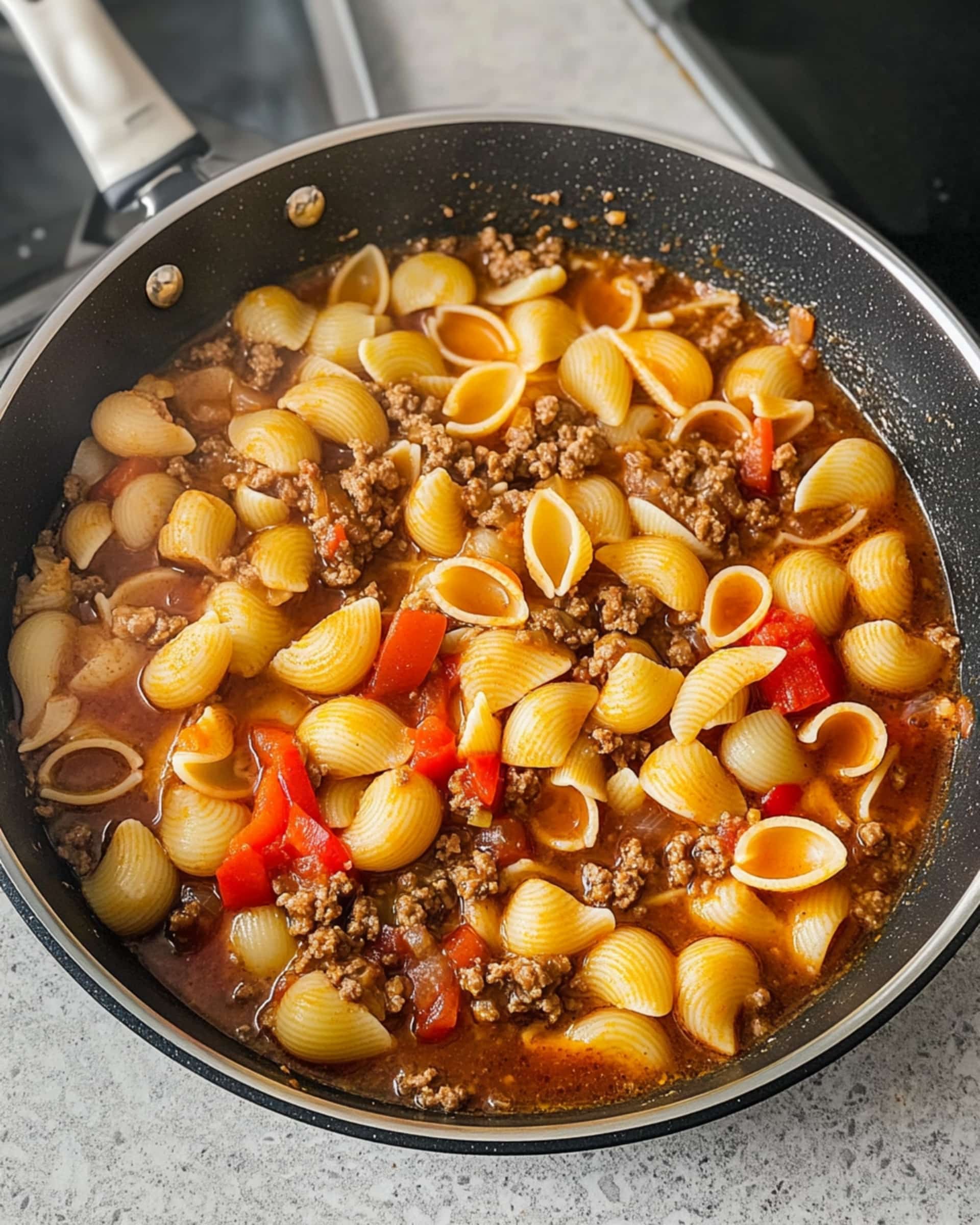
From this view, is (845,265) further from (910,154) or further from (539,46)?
(539,46)

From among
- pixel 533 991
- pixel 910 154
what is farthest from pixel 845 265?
pixel 533 991

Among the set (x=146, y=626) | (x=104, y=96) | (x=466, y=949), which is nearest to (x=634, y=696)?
(x=466, y=949)

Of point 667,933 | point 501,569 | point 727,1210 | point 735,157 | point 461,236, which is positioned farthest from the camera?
point 461,236

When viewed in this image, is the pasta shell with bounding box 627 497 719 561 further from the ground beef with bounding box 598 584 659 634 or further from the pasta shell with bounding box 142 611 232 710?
the pasta shell with bounding box 142 611 232 710

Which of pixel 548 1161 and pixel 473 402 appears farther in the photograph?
pixel 473 402

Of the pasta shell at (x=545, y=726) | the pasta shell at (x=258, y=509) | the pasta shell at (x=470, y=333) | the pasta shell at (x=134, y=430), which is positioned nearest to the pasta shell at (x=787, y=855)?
the pasta shell at (x=545, y=726)

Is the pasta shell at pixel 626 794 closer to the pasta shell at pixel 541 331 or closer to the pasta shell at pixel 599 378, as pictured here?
the pasta shell at pixel 599 378

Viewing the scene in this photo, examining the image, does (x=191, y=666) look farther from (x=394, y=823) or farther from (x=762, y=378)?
(x=762, y=378)
